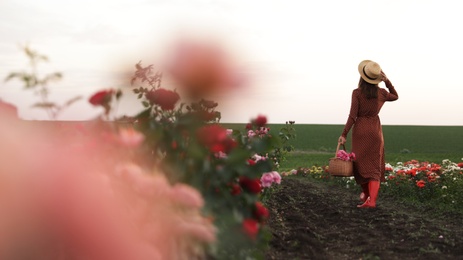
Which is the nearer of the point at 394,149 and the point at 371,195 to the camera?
the point at 371,195

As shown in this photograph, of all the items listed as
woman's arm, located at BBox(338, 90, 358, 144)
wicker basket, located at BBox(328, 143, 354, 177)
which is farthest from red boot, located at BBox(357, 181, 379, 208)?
woman's arm, located at BBox(338, 90, 358, 144)

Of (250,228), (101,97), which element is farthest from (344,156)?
(101,97)

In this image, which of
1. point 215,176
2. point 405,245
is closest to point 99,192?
point 215,176

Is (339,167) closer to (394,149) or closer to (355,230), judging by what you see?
(355,230)

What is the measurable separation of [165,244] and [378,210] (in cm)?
564

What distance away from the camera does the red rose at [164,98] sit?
12.7ft

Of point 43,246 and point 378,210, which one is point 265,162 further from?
point 378,210

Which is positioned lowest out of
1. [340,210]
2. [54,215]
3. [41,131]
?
[340,210]

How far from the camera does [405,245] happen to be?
6.02m

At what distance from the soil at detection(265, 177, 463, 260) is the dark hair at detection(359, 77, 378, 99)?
1.51 metres

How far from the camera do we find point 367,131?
27.9ft

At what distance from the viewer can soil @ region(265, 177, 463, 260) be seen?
5656 millimetres

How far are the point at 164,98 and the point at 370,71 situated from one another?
4.97 m

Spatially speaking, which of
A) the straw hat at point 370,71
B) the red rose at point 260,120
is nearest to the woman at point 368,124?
the straw hat at point 370,71
